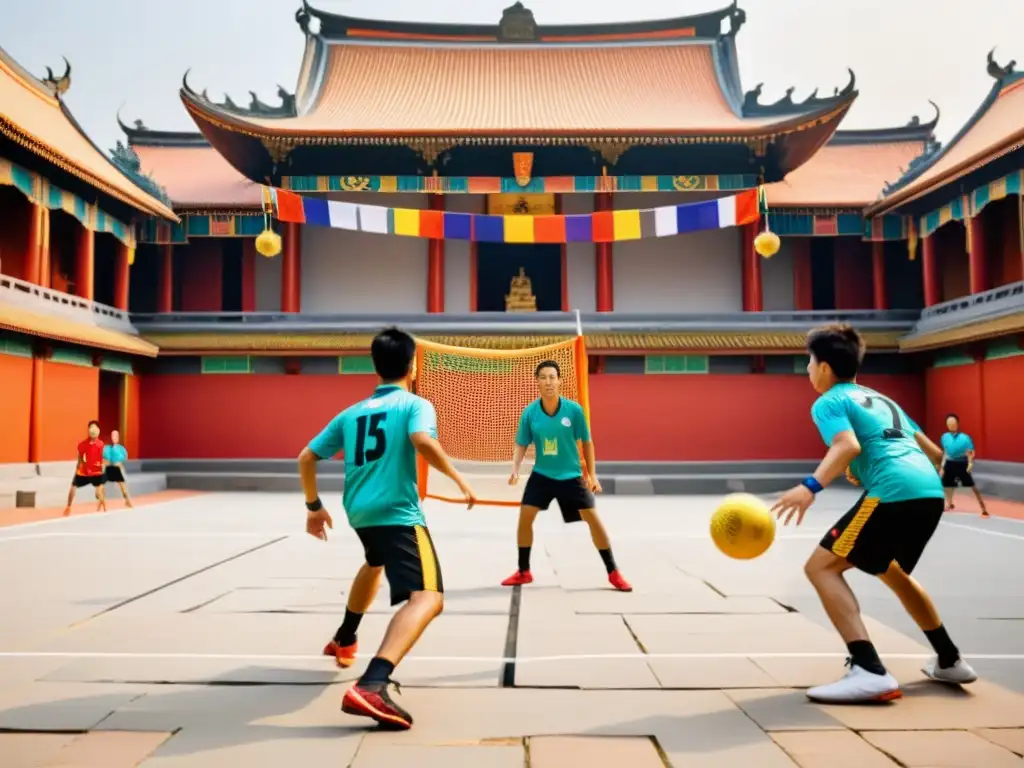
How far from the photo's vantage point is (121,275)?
16.3 m

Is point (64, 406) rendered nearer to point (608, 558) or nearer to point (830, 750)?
point (608, 558)

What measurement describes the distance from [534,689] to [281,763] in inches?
44.5

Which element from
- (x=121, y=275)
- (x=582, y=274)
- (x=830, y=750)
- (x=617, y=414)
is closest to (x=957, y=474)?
(x=617, y=414)

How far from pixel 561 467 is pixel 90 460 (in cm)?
839

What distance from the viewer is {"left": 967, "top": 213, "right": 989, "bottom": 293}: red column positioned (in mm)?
14609

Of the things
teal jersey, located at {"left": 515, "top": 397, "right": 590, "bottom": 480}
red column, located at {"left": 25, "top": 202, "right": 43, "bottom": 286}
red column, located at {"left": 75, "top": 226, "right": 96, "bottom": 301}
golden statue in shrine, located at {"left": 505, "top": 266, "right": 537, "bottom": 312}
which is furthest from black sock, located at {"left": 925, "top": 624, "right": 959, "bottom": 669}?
red column, located at {"left": 75, "top": 226, "right": 96, "bottom": 301}

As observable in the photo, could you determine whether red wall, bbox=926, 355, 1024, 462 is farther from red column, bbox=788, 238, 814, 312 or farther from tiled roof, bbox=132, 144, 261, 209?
tiled roof, bbox=132, 144, 261, 209

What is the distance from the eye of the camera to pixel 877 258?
16703 mm

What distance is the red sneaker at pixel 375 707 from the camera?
8.85 ft

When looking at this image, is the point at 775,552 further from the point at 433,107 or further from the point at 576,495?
the point at 433,107

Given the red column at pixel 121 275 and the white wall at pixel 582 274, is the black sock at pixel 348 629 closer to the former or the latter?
the white wall at pixel 582 274

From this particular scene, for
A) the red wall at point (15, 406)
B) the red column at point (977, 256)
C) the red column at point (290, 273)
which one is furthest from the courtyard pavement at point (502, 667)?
the red column at point (290, 273)

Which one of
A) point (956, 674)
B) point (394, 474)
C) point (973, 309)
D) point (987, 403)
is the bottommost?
point (956, 674)

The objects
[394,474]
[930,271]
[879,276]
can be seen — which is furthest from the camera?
[879,276]
